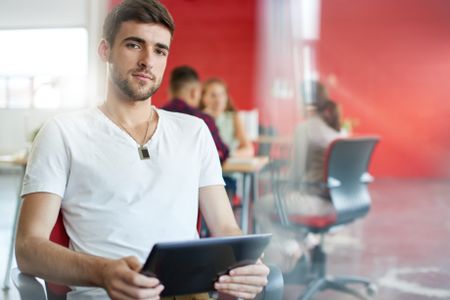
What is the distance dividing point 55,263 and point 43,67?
1400 mm

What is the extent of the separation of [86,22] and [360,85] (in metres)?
6.53

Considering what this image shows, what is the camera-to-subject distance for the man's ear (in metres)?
1.48

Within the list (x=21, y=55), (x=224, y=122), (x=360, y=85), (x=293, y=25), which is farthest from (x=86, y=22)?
(x=360, y=85)

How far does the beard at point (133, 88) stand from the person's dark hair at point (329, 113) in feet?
7.37

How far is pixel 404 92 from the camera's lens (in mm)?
8375

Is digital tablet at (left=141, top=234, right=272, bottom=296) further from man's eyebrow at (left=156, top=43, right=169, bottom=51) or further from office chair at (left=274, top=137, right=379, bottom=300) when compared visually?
office chair at (left=274, top=137, right=379, bottom=300)

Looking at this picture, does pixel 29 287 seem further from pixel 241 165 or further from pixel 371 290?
pixel 371 290

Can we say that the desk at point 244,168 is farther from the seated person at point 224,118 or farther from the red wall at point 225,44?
the red wall at point 225,44

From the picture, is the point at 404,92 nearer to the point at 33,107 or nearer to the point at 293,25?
the point at 293,25

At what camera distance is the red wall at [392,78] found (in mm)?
8211

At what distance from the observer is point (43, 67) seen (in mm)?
2523

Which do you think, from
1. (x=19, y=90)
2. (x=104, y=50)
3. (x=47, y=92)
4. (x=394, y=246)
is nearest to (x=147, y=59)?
(x=104, y=50)

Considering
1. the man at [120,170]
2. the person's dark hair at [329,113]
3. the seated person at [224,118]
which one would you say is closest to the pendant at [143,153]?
the man at [120,170]

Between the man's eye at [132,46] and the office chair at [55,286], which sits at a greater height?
the man's eye at [132,46]
